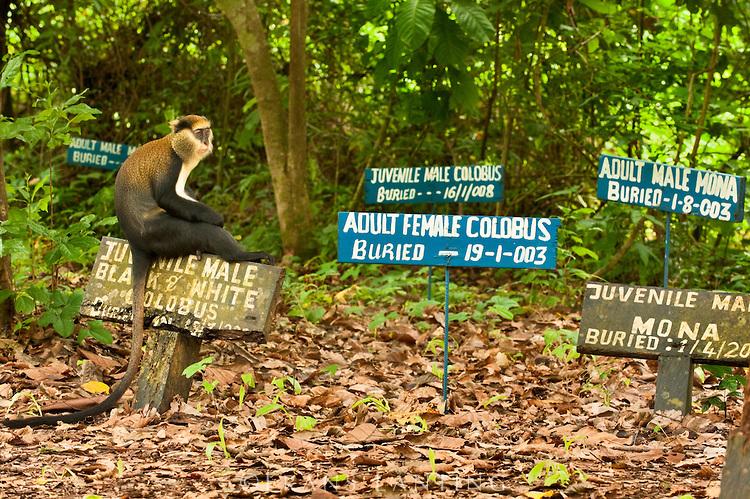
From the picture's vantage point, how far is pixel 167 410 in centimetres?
471

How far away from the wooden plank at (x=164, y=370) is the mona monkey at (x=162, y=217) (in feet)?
0.25

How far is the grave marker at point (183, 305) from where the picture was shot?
4.57 m

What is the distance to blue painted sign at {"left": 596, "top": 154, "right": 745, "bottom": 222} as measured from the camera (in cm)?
554

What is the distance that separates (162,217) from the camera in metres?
4.96

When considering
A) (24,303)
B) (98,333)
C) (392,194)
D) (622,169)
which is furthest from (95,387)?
(392,194)

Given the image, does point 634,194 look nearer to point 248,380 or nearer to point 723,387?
point 723,387

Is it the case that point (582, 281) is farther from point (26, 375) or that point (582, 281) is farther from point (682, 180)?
point (26, 375)

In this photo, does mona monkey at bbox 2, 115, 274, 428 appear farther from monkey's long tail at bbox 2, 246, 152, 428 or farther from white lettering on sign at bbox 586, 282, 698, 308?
white lettering on sign at bbox 586, 282, 698, 308

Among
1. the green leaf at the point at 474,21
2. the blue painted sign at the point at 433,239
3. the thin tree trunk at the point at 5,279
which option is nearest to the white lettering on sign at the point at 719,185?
the blue painted sign at the point at 433,239

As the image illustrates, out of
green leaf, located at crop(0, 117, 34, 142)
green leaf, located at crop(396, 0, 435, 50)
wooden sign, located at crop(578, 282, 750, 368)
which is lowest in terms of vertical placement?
wooden sign, located at crop(578, 282, 750, 368)

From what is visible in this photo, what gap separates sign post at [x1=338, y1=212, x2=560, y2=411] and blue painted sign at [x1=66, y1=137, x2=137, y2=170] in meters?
4.54

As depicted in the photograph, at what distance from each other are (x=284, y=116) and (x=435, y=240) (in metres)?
4.39

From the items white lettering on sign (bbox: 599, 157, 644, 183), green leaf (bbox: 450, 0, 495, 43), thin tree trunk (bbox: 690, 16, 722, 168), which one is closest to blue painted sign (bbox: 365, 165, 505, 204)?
green leaf (bbox: 450, 0, 495, 43)

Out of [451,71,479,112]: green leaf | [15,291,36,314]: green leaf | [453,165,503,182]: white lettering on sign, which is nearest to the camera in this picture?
[15,291,36,314]: green leaf
